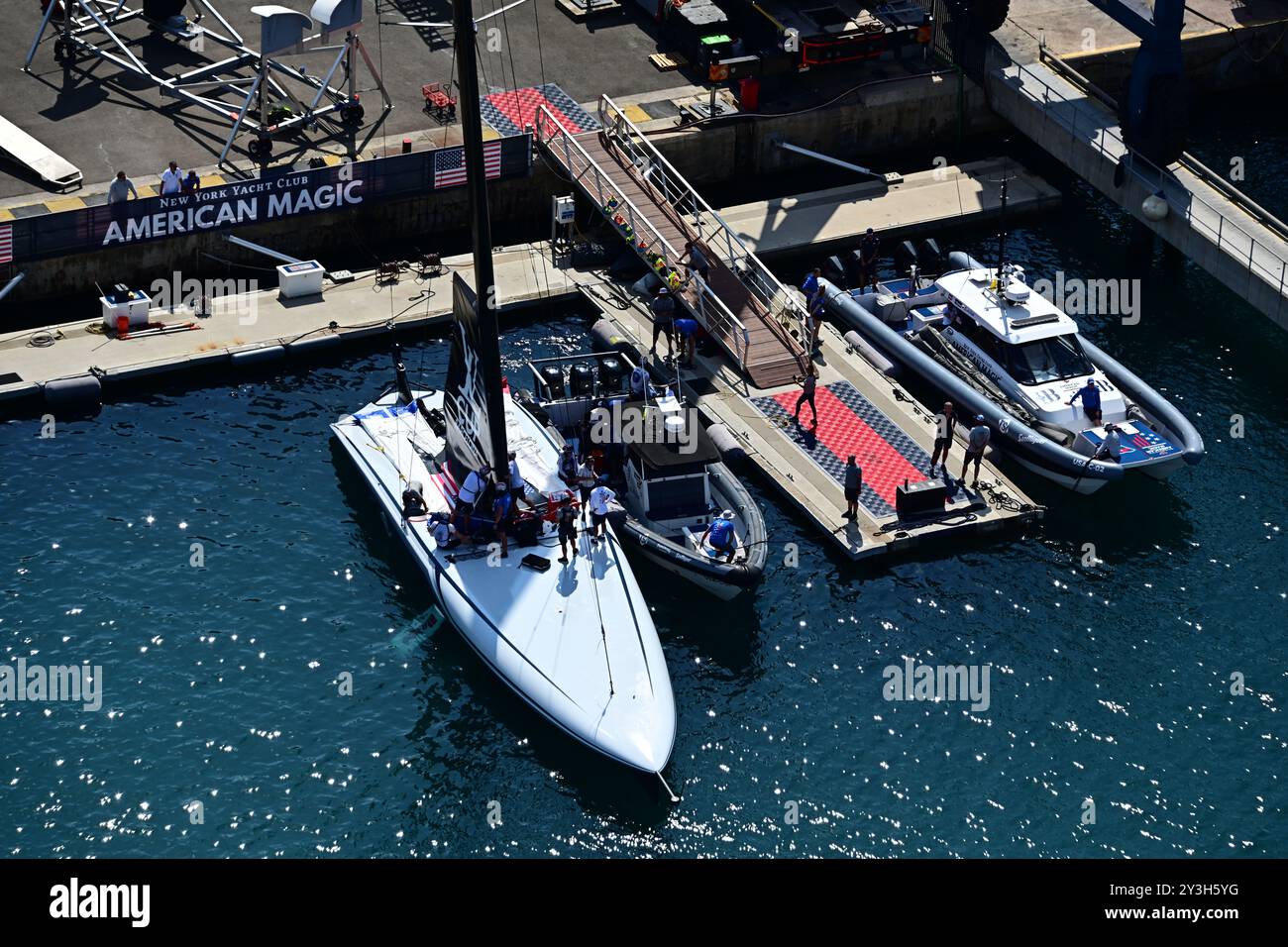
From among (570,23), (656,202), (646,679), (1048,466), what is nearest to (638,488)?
(646,679)

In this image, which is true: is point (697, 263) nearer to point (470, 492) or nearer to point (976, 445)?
point (976, 445)

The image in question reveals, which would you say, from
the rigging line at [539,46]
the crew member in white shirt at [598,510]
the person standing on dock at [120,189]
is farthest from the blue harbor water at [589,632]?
the rigging line at [539,46]

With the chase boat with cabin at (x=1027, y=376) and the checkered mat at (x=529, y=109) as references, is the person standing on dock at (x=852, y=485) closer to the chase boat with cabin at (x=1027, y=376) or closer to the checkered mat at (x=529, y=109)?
the chase boat with cabin at (x=1027, y=376)

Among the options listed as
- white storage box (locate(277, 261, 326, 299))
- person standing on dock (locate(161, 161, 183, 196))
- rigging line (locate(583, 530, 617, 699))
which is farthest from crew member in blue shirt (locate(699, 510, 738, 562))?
person standing on dock (locate(161, 161, 183, 196))

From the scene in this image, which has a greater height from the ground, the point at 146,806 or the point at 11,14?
the point at 11,14

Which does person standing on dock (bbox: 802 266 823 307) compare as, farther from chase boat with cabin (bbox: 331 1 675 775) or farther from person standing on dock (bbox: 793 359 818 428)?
chase boat with cabin (bbox: 331 1 675 775)

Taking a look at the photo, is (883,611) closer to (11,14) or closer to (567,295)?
(567,295)
